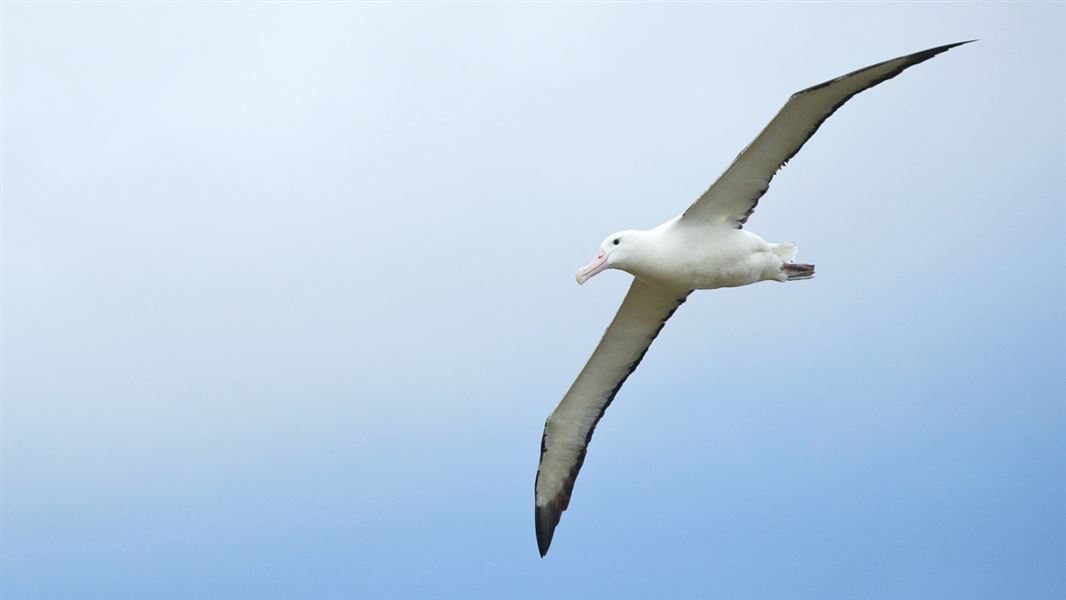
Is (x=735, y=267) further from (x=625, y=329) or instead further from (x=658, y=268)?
(x=625, y=329)

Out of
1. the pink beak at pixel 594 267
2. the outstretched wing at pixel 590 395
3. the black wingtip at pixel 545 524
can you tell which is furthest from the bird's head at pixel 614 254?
the black wingtip at pixel 545 524

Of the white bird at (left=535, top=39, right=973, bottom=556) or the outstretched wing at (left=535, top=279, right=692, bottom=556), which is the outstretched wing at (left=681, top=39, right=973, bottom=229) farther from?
the outstretched wing at (left=535, top=279, right=692, bottom=556)

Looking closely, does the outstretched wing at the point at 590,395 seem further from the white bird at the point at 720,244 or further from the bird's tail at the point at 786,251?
the bird's tail at the point at 786,251

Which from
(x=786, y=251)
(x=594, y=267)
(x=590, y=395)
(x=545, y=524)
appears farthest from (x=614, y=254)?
(x=545, y=524)

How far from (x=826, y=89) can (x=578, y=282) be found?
276 centimetres

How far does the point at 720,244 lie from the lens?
12602 mm

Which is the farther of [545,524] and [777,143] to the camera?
[545,524]

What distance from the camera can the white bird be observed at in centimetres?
1167

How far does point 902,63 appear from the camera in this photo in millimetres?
11070

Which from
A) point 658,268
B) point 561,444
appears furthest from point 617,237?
point 561,444

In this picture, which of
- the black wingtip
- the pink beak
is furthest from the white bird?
the black wingtip

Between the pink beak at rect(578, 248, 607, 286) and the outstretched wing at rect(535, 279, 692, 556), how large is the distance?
3.91 feet

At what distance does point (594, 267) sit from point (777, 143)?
1973mm

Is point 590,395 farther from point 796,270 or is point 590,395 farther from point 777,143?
point 777,143
